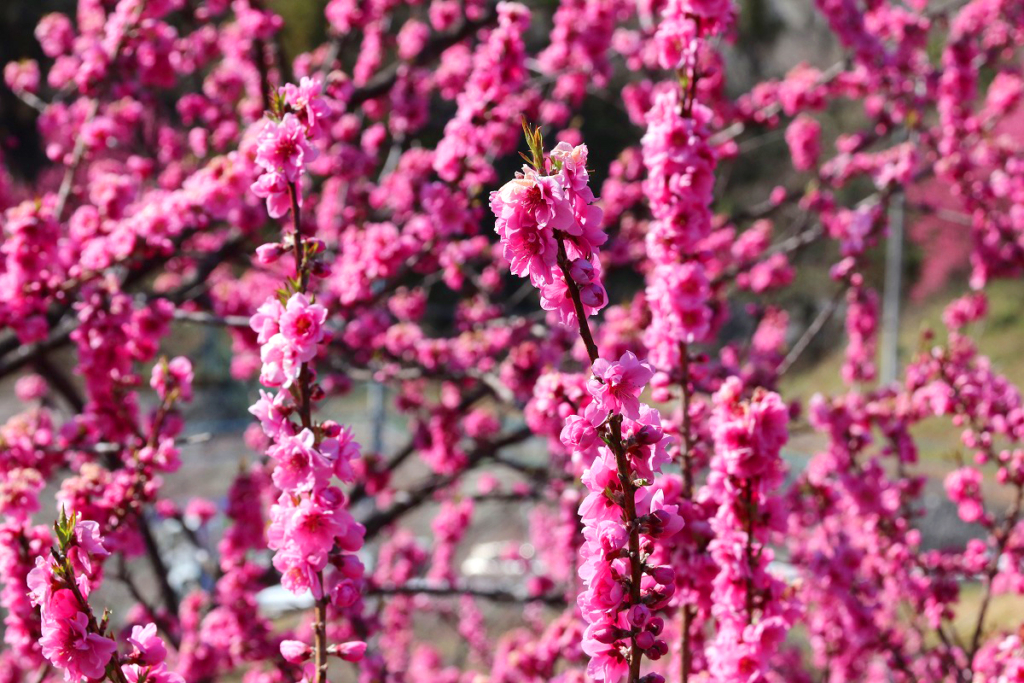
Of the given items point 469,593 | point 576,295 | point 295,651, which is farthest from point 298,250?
point 469,593

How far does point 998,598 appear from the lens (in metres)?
7.66

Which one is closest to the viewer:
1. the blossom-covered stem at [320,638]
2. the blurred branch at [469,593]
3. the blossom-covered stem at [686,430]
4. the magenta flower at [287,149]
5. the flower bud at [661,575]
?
the flower bud at [661,575]

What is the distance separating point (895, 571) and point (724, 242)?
2.80m

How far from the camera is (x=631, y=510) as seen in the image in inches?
51.1

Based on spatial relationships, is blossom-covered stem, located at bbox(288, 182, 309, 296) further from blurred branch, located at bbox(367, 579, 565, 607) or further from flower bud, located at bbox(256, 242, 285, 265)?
blurred branch, located at bbox(367, 579, 565, 607)

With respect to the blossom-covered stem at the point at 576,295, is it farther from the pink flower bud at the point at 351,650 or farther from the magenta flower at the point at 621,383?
the pink flower bud at the point at 351,650

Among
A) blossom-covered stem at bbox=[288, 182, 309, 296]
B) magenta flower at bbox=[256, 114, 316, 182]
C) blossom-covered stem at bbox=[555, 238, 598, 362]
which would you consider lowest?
blossom-covered stem at bbox=[555, 238, 598, 362]

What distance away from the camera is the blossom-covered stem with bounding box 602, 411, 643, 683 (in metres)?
1.29

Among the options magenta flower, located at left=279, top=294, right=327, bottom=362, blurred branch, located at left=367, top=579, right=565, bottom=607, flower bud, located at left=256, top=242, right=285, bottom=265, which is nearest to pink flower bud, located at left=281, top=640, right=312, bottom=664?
magenta flower, located at left=279, top=294, right=327, bottom=362

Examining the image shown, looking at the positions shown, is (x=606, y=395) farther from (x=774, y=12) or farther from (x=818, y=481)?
(x=774, y=12)

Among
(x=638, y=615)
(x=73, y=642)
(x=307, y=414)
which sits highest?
(x=307, y=414)

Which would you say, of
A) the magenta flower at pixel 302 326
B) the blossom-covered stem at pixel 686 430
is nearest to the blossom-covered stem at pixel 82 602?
the magenta flower at pixel 302 326

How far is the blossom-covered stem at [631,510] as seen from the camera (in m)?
1.29

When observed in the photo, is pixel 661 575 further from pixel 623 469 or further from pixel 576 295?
pixel 576 295
